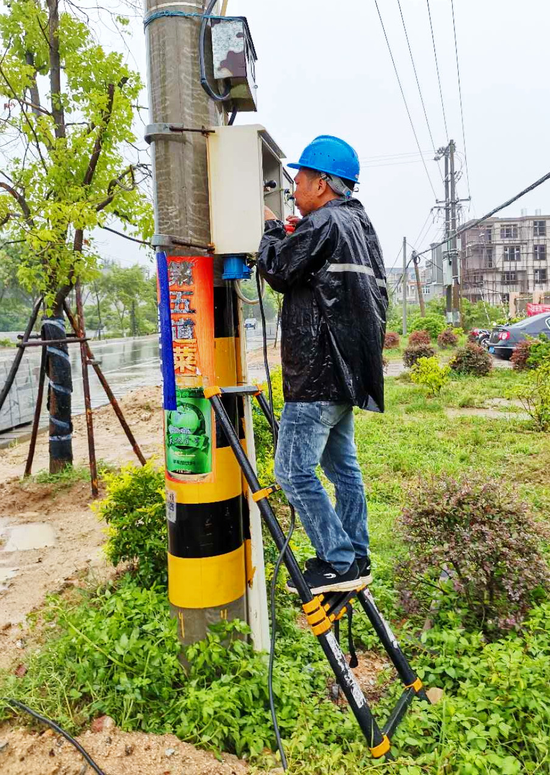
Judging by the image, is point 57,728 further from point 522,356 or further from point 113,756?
point 522,356

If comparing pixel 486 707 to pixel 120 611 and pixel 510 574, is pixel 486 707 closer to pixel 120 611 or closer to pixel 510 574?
pixel 510 574

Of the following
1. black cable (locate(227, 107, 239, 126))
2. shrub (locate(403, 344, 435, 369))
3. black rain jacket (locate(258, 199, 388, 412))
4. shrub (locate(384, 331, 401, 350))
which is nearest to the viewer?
black rain jacket (locate(258, 199, 388, 412))

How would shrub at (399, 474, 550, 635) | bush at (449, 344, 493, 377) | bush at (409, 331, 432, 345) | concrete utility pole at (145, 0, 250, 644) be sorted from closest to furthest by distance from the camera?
concrete utility pole at (145, 0, 250, 644), shrub at (399, 474, 550, 635), bush at (449, 344, 493, 377), bush at (409, 331, 432, 345)

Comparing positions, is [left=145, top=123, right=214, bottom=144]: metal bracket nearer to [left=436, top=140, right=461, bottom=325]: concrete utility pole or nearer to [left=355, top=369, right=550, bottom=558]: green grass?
[left=355, top=369, right=550, bottom=558]: green grass

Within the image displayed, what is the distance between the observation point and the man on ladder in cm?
233

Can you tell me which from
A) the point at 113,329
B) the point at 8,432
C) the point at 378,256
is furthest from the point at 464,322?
the point at 113,329

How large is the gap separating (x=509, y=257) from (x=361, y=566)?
237 ft

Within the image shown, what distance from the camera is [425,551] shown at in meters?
3.39

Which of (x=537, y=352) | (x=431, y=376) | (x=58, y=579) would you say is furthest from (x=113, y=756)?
(x=537, y=352)

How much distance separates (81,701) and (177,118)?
2533 millimetres

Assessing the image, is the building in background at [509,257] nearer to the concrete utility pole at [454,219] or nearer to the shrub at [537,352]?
the concrete utility pole at [454,219]

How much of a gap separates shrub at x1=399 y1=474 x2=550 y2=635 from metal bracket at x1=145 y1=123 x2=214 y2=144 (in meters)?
2.30

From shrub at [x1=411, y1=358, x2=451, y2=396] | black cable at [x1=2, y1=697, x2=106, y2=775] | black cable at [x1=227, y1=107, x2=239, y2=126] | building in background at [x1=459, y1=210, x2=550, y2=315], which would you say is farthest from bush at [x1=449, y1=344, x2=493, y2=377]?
building in background at [x1=459, y1=210, x2=550, y2=315]

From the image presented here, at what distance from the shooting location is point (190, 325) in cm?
269
